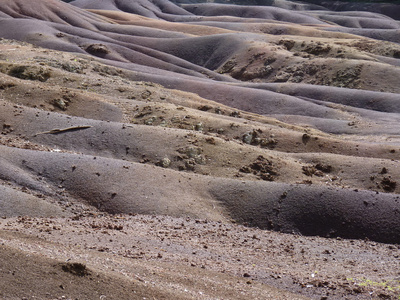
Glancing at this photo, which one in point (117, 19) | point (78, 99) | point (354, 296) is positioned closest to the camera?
point (354, 296)

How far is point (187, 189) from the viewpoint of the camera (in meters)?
12.6

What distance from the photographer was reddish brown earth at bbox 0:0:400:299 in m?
7.20

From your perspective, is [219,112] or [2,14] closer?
[219,112]

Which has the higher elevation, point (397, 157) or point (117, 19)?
point (397, 157)

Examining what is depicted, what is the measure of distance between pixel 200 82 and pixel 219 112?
7.96 metres

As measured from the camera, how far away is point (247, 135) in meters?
17.2

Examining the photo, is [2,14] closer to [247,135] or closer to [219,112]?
[219,112]

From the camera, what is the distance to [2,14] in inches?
1585

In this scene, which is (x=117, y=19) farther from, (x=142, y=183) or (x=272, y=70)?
(x=142, y=183)

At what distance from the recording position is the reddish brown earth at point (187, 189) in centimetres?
720

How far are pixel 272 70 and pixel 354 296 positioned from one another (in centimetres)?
2957

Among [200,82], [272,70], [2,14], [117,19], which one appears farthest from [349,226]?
[117,19]

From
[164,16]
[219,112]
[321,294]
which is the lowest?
[164,16]

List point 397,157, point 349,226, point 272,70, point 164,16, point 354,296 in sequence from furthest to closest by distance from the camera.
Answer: point 164,16, point 272,70, point 397,157, point 349,226, point 354,296
